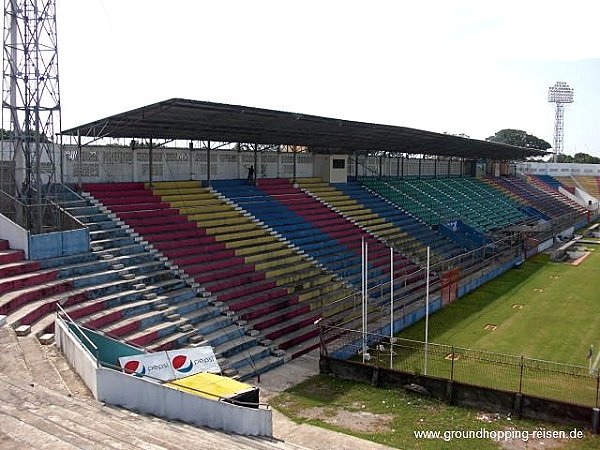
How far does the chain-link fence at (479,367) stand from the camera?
13.9 meters

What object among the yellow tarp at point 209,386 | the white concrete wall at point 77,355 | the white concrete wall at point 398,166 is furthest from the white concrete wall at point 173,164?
the yellow tarp at point 209,386

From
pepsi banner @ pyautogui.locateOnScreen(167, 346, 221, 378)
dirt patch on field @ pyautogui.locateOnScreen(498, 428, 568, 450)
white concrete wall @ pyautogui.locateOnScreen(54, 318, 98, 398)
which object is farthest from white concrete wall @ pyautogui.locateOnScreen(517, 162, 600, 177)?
white concrete wall @ pyautogui.locateOnScreen(54, 318, 98, 398)

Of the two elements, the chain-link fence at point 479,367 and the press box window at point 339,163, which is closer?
the chain-link fence at point 479,367

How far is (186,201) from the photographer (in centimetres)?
2428

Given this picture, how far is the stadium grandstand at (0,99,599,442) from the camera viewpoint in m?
16.1

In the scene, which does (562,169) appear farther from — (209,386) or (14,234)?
(209,386)

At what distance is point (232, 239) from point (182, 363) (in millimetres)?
11056

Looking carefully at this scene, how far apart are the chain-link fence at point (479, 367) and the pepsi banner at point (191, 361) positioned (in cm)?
412

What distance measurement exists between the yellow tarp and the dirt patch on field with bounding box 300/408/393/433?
282cm

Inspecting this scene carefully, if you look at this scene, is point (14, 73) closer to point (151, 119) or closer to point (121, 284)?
point (151, 119)

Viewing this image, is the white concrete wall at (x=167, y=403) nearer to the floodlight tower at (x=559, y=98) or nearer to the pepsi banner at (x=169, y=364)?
the pepsi banner at (x=169, y=364)

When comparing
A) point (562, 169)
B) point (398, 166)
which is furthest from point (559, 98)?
point (398, 166)

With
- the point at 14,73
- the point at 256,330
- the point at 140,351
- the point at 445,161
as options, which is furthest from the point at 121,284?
the point at 445,161

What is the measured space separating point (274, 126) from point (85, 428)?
58.1 ft
